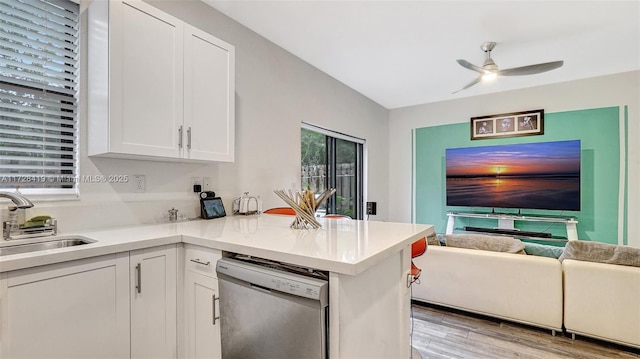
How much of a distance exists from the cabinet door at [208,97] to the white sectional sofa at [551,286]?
215 centimetres

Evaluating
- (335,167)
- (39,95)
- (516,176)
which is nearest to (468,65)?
(335,167)

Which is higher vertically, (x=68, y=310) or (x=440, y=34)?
(x=440, y=34)

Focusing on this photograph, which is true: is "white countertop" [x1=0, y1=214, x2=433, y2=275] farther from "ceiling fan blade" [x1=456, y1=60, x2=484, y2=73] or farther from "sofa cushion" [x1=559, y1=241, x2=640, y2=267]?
"ceiling fan blade" [x1=456, y1=60, x2=484, y2=73]

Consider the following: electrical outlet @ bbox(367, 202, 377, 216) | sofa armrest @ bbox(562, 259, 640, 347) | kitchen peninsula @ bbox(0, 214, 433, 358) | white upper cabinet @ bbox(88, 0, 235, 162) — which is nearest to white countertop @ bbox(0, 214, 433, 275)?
kitchen peninsula @ bbox(0, 214, 433, 358)

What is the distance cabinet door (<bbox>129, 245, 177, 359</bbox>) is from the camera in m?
1.37

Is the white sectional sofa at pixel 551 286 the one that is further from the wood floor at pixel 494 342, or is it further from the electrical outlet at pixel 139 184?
the electrical outlet at pixel 139 184

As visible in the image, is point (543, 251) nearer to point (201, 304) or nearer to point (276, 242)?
point (276, 242)

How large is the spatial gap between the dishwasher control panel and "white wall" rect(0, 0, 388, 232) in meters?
0.97

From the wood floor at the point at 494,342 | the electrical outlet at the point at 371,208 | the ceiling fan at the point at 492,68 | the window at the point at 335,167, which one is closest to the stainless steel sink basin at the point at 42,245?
the window at the point at 335,167

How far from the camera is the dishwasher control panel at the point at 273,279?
103 centimetres

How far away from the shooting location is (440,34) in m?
2.87

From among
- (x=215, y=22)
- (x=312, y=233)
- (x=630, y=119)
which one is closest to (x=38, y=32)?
(x=215, y=22)

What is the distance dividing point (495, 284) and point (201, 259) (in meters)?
2.44

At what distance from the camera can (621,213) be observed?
3943 millimetres
